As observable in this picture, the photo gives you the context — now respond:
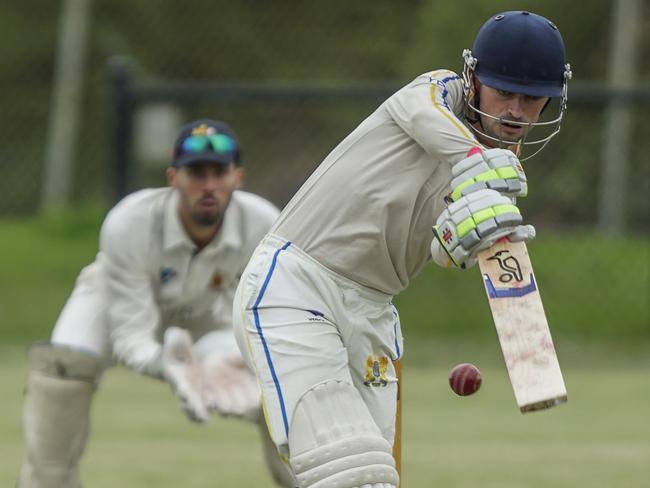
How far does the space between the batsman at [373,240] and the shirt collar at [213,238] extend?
1.96m

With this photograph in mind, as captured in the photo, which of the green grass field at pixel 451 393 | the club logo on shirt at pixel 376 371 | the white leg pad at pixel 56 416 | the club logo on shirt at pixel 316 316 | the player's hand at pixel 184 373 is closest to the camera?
the club logo on shirt at pixel 316 316

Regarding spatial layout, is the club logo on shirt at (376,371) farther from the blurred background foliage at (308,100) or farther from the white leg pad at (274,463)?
the blurred background foliage at (308,100)

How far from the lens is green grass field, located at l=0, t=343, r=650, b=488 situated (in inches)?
301

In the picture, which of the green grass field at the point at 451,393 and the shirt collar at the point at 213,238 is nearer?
the shirt collar at the point at 213,238

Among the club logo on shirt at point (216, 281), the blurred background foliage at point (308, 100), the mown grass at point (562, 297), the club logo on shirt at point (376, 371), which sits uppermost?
the blurred background foliage at point (308, 100)

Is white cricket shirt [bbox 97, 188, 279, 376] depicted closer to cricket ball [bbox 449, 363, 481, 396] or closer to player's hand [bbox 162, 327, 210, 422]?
player's hand [bbox 162, 327, 210, 422]

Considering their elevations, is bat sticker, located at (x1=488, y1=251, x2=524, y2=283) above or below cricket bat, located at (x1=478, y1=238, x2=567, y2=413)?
above

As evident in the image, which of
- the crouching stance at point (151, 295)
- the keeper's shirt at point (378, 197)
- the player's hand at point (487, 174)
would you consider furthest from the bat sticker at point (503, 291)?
the crouching stance at point (151, 295)

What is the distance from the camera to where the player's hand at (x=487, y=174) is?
4223 mm

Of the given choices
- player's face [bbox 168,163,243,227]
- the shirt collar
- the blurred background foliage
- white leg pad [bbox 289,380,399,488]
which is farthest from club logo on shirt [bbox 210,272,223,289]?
the blurred background foliage

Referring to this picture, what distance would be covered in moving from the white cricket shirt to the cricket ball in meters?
2.36

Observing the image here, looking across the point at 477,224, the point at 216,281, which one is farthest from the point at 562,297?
the point at 477,224

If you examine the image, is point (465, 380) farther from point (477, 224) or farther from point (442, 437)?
point (442, 437)

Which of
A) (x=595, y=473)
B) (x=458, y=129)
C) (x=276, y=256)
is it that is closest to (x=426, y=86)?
(x=458, y=129)
